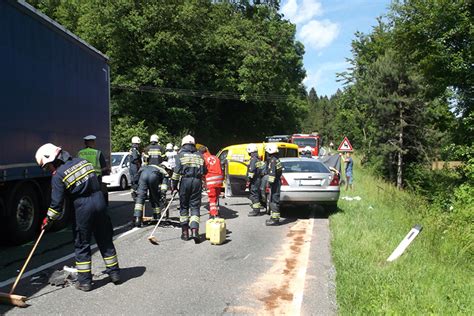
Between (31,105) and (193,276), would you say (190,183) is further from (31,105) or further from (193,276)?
(31,105)

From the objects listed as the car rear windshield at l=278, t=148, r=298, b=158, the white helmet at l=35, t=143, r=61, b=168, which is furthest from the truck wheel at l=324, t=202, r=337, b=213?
Result: the white helmet at l=35, t=143, r=61, b=168

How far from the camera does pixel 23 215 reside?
27.3ft

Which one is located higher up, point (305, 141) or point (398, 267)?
point (305, 141)

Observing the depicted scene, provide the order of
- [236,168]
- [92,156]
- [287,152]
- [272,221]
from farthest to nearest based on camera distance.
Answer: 1. [287,152]
2. [236,168]
3. [272,221]
4. [92,156]

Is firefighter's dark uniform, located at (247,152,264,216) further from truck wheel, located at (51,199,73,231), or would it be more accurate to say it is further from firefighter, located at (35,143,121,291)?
firefighter, located at (35,143,121,291)

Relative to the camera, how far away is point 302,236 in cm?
927

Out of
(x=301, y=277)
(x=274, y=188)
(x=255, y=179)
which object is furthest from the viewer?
(x=255, y=179)

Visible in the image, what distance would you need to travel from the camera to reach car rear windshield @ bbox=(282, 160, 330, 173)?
1177 cm

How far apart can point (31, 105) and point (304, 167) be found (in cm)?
660

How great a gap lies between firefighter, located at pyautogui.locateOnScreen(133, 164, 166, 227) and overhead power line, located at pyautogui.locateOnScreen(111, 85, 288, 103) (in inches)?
948

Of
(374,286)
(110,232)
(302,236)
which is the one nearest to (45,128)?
(110,232)

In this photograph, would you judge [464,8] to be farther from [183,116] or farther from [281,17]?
[281,17]

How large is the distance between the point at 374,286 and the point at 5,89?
6.17 meters

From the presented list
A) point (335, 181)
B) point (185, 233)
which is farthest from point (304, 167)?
point (185, 233)
